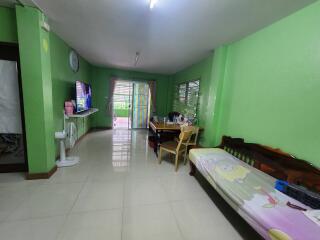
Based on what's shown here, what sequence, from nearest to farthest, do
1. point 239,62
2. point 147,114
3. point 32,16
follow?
point 32,16
point 239,62
point 147,114

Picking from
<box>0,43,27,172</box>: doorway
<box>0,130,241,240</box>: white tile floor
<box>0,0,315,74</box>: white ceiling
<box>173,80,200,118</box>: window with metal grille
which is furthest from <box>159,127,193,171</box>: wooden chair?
<box>0,43,27,172</box>: doorway

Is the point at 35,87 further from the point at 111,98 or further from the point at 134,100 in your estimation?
the point at 134,100

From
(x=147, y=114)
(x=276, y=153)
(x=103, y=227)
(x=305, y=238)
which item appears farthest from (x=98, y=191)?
(x=147, y=114)

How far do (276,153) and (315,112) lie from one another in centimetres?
63

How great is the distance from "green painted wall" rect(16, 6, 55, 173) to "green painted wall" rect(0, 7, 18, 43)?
0.16 m

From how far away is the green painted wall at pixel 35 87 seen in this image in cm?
185

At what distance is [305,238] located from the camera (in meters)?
0.95

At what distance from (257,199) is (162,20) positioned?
240cm

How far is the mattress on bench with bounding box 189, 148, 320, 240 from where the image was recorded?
1.02m

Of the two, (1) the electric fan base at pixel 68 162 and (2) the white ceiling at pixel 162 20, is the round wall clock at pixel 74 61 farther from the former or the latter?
(1) the electric fan base at pixel 68 162

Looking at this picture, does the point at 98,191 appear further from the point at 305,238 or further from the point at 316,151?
the point at 316,151

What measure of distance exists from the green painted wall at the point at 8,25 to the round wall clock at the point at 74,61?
140 centimetres

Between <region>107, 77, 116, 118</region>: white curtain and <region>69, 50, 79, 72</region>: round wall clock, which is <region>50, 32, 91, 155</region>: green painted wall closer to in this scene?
<region>69, 50, 79, 72</region>: round wall clock

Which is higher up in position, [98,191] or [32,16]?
[32,16]
